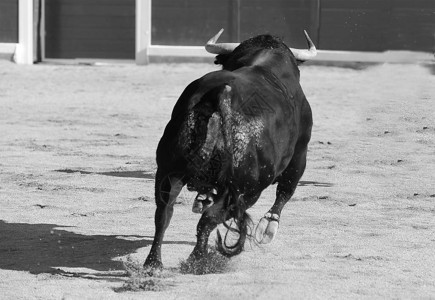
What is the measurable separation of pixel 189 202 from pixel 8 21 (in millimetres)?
9232

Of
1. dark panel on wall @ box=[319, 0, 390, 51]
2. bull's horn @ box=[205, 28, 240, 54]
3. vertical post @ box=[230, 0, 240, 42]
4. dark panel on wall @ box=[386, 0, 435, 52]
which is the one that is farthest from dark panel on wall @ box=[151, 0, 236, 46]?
bull's horn @ box=[205, 28, 240, 54]

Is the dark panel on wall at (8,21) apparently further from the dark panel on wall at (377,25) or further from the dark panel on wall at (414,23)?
the dark panel on wall at (414,23)

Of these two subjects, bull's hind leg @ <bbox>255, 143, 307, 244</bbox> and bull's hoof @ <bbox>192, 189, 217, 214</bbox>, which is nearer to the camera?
bull's hoof @ <bbox>192, 189, 217, 214</bbox>

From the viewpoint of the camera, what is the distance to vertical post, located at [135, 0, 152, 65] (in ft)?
46.9

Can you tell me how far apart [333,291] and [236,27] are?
10.5 metres

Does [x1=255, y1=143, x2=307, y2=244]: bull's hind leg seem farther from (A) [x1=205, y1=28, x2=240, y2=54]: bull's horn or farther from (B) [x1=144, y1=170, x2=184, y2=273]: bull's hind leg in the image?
(B) [x1=144, y1=170, x2=184, y2=273]: bull's hind leg

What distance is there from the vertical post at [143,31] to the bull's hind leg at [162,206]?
10464mm

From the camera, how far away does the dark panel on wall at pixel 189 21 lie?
14.0 m

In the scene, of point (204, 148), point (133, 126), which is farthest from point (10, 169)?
point (204, 148)

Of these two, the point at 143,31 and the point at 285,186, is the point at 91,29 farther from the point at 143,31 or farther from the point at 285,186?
the point at 285,186

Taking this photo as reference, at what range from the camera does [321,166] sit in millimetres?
7121

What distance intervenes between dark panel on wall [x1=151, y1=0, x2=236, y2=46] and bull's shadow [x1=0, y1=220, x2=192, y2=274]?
9334mm

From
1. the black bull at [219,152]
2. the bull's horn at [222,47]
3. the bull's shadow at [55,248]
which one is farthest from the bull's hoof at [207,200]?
the bull's horn at [222,47]

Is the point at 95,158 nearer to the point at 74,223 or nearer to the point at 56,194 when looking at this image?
the point at 56,194
